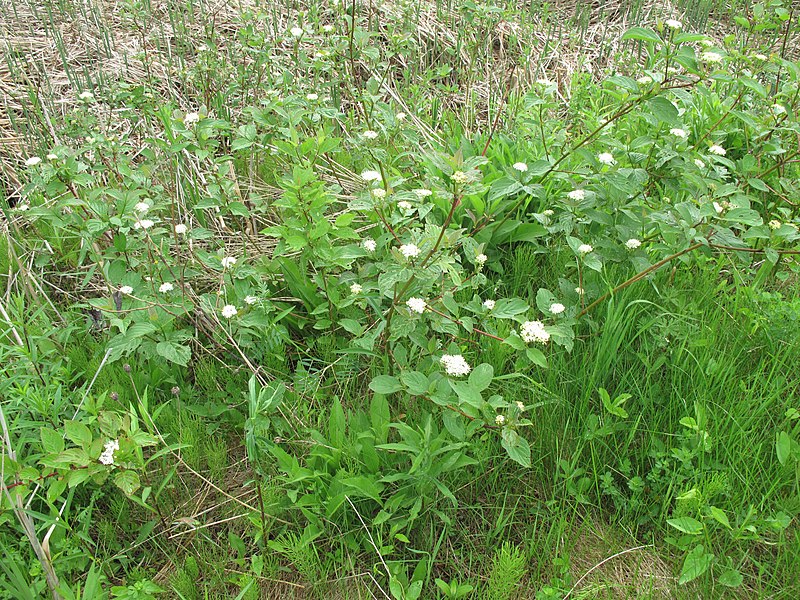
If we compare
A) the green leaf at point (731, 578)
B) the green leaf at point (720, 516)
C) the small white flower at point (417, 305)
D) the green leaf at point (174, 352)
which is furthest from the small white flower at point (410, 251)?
the green leaf at point (731, 578)

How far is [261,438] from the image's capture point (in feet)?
5.57

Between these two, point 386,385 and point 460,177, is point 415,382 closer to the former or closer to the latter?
point 386,385

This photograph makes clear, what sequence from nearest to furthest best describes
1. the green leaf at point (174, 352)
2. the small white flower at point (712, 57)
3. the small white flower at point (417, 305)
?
the small white flower at point (417, 305)
the green leaf at point (174, 352)
the small white flower at point (712, 57)

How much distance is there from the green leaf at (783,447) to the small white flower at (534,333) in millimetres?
708

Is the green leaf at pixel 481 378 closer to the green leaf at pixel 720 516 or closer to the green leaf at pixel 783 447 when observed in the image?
the green leaf at pixel 720 516

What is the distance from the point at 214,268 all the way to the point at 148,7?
2812 mm

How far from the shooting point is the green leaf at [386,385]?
5.32ft

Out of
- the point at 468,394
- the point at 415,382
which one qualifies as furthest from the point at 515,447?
the point at 415,382

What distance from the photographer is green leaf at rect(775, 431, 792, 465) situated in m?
1.64

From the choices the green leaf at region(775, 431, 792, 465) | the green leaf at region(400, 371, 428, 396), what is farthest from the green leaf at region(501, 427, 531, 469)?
the green leaf at region(775, 431, 792, 465)

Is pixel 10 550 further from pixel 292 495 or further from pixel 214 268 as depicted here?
pixel 214 268

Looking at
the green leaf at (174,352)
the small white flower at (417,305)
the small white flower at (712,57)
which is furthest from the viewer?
the small white flower at (712,57)

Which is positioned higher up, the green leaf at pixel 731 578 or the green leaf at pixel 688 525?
the green leaf at pixel 688 525

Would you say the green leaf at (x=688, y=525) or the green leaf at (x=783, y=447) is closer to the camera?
the green leaf at (x=688, y=525)
